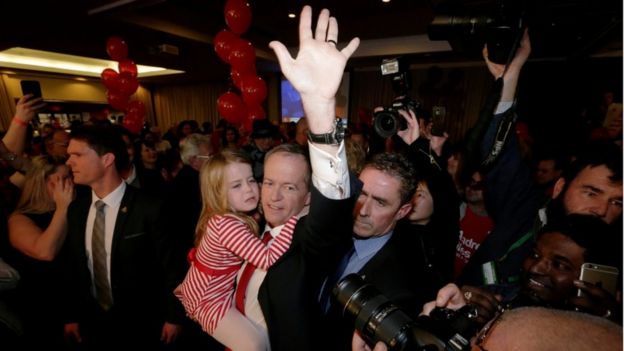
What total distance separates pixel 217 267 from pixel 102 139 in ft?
3.46

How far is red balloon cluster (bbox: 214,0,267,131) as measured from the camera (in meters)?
3.45

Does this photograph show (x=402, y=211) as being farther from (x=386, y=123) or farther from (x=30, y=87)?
(x=30, y=87)

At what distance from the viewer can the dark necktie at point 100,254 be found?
1646 mm

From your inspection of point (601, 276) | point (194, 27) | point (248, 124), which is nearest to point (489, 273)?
point (601, 276)

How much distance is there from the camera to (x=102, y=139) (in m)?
1.71

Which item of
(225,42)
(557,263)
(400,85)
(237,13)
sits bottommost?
(557,263)

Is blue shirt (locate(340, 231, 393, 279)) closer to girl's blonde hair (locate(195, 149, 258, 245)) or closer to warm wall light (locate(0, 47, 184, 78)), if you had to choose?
girl's blonde hair (locate(195, 149, 258, 245))

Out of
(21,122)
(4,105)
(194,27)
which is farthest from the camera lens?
(4,105)

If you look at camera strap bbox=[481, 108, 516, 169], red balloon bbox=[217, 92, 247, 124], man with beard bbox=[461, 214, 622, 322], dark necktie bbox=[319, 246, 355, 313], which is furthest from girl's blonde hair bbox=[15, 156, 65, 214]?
red balloon bbox=[217, 92, 247, 124]

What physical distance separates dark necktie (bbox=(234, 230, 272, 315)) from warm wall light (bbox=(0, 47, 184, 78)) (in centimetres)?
914

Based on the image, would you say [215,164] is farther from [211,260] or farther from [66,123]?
[66,123]

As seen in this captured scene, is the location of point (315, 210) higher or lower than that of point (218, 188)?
higher

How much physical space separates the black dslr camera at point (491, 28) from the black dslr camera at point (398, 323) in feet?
3.31

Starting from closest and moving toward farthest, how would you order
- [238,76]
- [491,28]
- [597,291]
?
[597,291] < [491,28] < [238,76]
